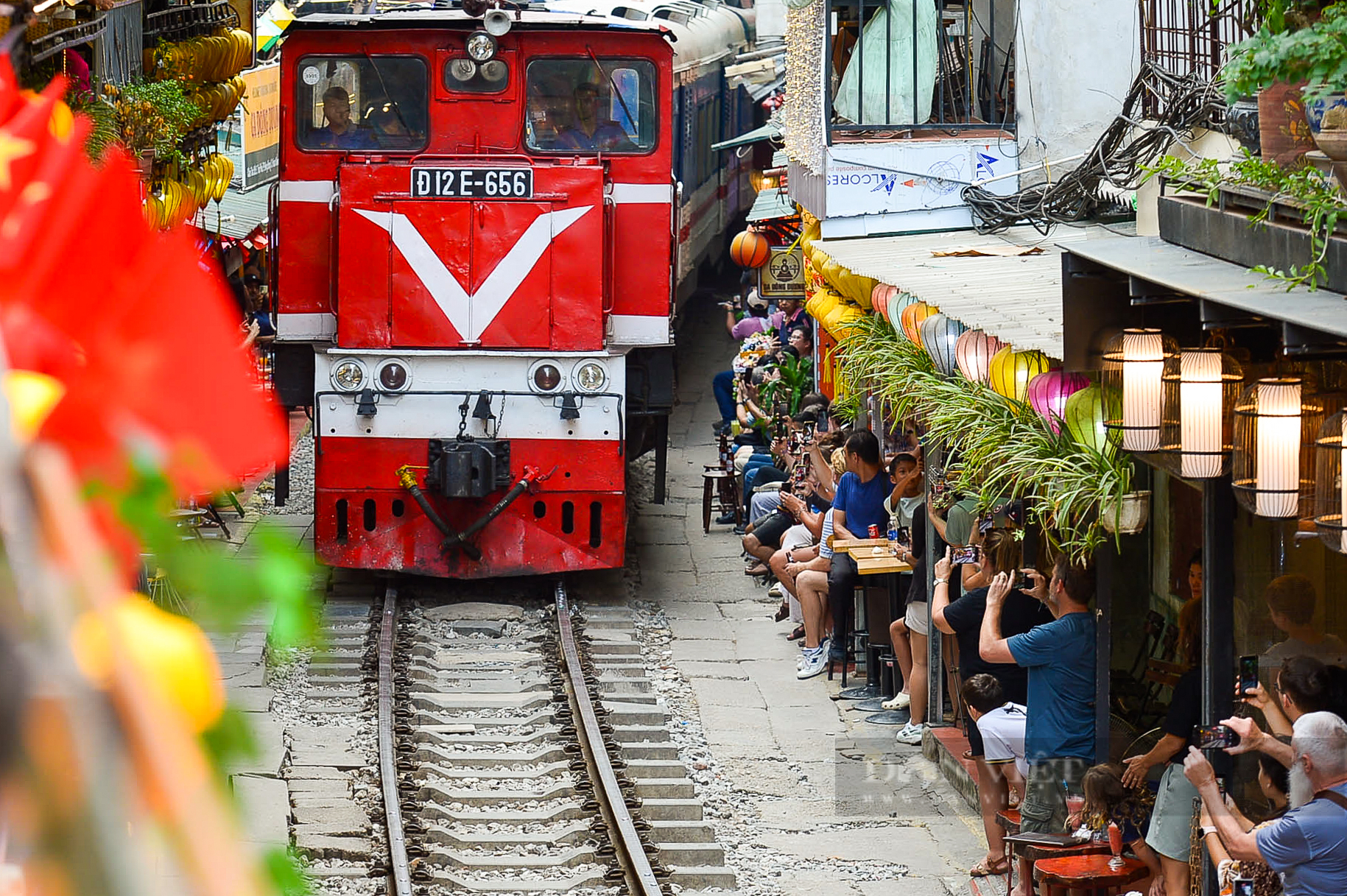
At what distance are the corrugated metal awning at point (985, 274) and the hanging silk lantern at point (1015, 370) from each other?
93 millimetres

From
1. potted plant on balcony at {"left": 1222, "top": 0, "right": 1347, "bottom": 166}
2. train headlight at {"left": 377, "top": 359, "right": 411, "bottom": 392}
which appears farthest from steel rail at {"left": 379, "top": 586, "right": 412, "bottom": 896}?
potted plant on balcony at {"left": 1222, "top": 0, "right": 1347, "bottom": 166}

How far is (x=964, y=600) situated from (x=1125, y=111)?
353cm

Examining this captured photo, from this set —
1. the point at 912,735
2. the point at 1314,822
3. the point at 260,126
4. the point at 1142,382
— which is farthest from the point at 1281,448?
the point at 260,126

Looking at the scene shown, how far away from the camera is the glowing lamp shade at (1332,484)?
15.3 feet

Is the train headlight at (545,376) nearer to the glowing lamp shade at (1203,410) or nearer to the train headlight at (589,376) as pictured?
the train headlight at (589,376)

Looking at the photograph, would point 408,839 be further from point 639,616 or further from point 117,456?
point 117,456

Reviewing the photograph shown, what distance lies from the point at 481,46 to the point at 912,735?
6.02 metres

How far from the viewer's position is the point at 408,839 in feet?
27.2

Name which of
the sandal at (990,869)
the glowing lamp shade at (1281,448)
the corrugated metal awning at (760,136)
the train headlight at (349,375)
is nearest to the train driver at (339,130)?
the train headlight at (349,375)

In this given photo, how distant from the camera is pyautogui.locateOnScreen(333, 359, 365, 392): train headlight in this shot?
12.4m

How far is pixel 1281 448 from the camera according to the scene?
514cm

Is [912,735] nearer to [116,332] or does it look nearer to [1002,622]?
[1002,622]

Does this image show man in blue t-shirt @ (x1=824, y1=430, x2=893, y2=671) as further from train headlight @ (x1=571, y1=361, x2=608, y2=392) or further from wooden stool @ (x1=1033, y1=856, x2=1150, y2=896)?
wooden stool @ (x1=1033, y1=856, x2=1150, y2=896)

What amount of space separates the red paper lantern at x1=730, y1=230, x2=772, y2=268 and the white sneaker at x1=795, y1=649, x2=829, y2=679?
7757 millimetres
